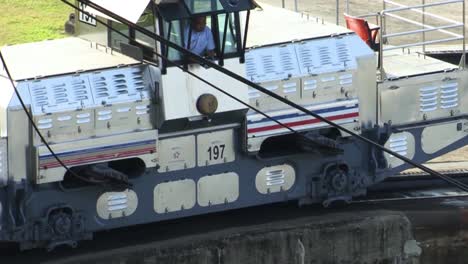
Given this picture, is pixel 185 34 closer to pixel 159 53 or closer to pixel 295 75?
pixel 159 53

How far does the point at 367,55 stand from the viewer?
1467cm

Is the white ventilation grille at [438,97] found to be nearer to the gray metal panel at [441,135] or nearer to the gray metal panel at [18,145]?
the gray metal panel at [441,135]

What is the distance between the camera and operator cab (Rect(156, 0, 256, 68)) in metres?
13.6

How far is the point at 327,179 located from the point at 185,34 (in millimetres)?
2438

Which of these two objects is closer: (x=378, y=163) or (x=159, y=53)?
(x=159, y=53)

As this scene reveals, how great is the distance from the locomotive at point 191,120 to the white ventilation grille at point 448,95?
0.05ft

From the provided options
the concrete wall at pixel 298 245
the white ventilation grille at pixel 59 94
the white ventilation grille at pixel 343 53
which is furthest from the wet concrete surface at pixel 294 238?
the white ventilation grille at pixel 343 53

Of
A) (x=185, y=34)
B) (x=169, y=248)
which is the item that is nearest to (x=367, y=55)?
(x=185, y=34)

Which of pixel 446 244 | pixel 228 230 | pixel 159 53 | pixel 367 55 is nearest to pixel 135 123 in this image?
pixel 159 53

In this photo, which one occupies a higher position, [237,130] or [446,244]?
[237,130]

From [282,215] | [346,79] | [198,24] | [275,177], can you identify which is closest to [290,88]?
[346,79]

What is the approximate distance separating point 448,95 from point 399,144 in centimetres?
86

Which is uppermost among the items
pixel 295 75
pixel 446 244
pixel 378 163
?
pixel 295 75

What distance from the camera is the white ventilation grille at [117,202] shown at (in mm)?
13797
